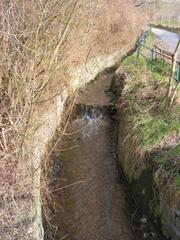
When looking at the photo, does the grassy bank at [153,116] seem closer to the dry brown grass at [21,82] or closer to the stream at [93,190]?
the stream at [93,190]

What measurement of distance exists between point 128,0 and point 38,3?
55.5 ft

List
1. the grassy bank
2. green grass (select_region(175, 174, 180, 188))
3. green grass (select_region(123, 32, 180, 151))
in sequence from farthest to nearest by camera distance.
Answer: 1. green grass (select_region(123, 32, 180, 151))
2. the grassy bank
3. green grass (select_region(175, 174, 180, 188))

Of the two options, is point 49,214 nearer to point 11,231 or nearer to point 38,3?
point 11,231

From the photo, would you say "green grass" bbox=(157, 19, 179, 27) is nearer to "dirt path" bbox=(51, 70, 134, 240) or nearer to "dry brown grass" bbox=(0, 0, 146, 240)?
"dirt path" bbox=(51, 70, 134, 240)

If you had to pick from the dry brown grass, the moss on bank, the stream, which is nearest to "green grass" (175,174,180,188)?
the moss on bank

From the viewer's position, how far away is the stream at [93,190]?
8.31 metres

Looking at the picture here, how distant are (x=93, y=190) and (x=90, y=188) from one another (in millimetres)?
111

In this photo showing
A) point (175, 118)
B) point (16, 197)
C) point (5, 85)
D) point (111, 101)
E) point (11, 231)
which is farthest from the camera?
point (111, 101)

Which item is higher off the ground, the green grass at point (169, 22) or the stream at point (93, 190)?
the green grass at point (169, 22)

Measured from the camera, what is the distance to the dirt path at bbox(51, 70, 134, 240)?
329 inches

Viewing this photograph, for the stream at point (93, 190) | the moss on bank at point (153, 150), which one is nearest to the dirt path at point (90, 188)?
the stream at point (93, 190)

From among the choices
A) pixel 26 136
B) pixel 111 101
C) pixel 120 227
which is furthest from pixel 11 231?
pixel 111 101

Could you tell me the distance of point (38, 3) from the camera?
8.84 metres

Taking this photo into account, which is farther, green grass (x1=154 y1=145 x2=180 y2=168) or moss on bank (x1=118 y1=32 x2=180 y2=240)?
green grass (x1=154 y1=145 x2=180 y2=168)
